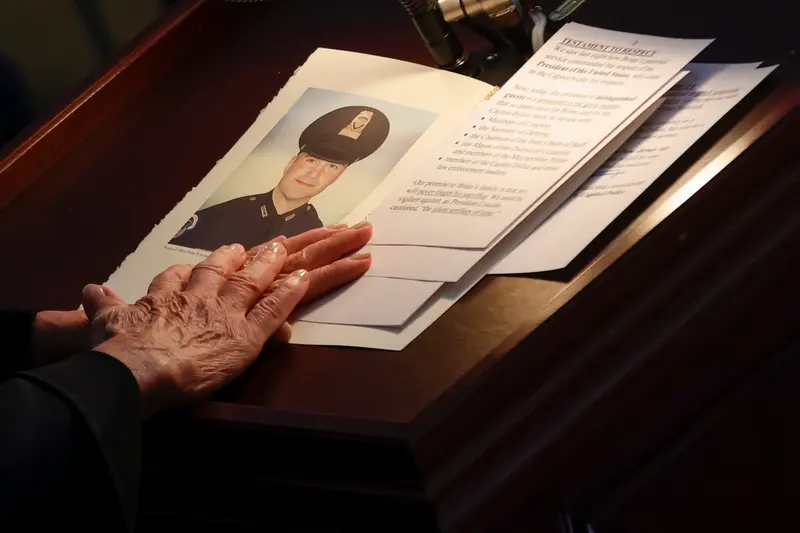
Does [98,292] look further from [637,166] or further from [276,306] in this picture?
[637,166]

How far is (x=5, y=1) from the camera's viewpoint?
1459 mm

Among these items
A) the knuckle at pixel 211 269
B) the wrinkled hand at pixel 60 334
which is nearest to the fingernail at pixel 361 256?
the knuckle at pixel 211 269

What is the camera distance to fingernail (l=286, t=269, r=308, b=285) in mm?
714

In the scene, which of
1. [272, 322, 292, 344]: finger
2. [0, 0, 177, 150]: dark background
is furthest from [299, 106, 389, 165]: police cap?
[0, 0, 177, 150]: dark background

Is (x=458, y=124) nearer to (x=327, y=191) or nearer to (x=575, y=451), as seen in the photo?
(x=327, y=191)

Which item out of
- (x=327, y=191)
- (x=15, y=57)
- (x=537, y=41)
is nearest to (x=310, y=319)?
(x=327, y=191)

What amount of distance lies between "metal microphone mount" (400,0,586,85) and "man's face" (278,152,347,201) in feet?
0.52

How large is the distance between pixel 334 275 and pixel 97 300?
19 cm

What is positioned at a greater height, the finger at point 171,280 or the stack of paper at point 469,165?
the finger at point 171,280

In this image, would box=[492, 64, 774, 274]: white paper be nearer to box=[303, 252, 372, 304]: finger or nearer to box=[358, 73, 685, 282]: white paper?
box=[358, 73, 685, 282]: white paper

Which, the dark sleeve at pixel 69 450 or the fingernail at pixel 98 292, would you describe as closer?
the dark sleeve at pixel 69 450

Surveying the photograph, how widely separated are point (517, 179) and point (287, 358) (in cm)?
22

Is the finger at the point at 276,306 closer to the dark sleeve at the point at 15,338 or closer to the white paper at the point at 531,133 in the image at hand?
the white paper at the point at 531,133

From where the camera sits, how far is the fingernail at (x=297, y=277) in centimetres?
71
